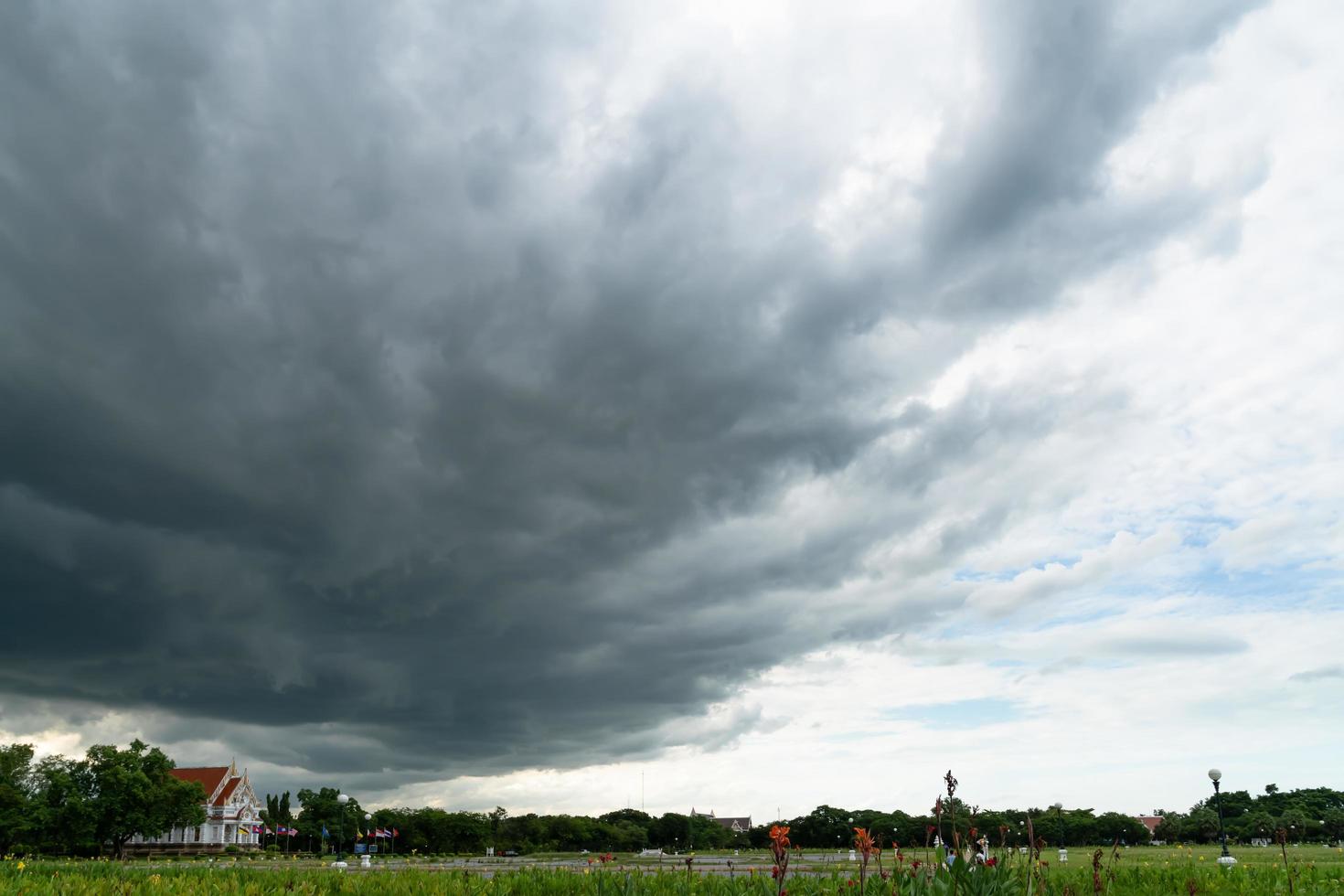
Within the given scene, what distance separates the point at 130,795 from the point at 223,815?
69671 mm

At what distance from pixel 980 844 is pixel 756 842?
12372cm

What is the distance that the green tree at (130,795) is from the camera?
76312 mm

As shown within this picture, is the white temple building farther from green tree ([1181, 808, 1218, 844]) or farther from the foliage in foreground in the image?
the foliage in foreground

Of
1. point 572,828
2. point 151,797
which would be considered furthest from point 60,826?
point 572,828

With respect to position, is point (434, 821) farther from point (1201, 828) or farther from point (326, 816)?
point (1201, 828)

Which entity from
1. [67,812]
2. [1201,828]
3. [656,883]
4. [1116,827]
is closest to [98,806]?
[67,812]

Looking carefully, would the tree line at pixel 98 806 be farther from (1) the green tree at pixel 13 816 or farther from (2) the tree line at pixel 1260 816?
(2) the tree line at pixel 1260 816

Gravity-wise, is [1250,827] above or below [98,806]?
below

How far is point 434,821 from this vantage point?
10588 cm

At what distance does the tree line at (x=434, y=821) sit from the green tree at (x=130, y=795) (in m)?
0.08

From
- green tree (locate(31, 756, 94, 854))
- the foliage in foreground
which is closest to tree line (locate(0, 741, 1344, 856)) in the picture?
green tree (locate(31, 756, 94, 854))

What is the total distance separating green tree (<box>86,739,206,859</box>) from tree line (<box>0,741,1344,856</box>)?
0.28 ft

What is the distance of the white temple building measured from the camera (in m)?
125

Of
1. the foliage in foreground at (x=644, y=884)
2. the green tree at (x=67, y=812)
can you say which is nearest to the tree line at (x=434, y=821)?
A: the green tree at (x=67, y=812)
